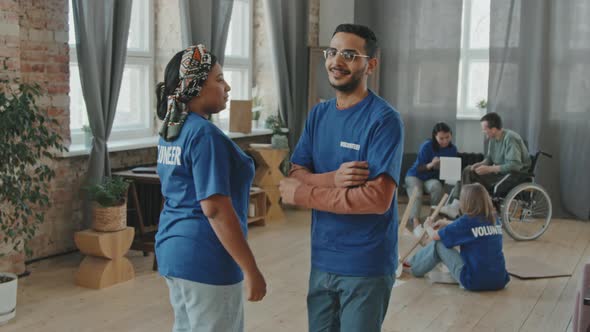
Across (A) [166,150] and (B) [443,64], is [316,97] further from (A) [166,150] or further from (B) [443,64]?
(A) [166,150]

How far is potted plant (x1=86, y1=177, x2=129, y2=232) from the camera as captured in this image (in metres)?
4.88

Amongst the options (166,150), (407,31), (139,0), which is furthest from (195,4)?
(166,150)

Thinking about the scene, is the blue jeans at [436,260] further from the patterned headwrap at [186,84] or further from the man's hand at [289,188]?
the patterned headwrap at [186,84]

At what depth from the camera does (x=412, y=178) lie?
739 cm

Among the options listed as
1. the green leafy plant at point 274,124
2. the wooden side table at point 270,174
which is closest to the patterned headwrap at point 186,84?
the wooden side table at point 270,174

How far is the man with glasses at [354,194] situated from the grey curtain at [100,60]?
3.54m

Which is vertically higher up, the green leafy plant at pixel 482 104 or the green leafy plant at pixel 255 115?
the green leafy plant at pixel 482 104

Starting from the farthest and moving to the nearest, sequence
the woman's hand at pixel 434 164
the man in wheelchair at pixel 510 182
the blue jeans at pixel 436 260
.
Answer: the woman's hand at pixel 434 164
the man in wheelchair at pixel 510 182
the blue jeans at pixel 436 260

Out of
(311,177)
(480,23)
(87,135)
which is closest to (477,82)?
(480,23)

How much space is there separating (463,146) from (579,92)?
1574 mm

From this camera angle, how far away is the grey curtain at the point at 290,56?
817cm

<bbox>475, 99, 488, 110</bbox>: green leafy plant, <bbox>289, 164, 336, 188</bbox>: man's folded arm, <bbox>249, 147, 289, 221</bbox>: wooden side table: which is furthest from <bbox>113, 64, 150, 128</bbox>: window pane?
<bbox>289, 164, 336, 188</bbox>: man's folded arm

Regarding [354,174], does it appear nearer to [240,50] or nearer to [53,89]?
[53,89]

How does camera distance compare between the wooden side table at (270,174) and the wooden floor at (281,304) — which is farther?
the wooden side table at (270,174)
